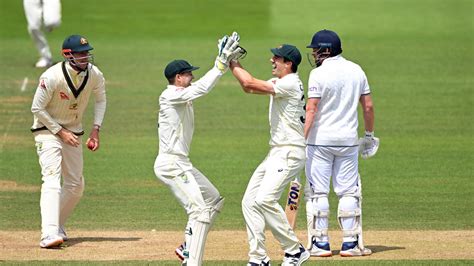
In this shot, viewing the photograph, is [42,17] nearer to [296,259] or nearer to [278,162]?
[278,162]

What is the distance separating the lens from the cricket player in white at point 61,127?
13.0 metres

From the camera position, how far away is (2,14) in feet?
113

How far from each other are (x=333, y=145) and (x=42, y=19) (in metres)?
15.1

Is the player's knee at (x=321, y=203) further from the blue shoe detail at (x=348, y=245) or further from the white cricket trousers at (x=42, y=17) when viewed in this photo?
the white cricket trousers at (x=42, y=17)

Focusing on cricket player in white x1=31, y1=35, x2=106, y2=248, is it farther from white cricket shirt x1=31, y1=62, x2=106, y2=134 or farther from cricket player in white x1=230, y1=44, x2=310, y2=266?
cricket player in white x1=230, y1=44, x2=310, y2=266

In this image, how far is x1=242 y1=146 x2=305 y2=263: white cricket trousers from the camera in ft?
38.2

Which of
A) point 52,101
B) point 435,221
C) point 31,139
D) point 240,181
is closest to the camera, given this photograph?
point 52,101

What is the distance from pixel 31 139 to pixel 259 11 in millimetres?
15062

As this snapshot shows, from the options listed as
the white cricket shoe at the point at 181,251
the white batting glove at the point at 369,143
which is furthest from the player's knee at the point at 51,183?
the white batting glove at the point at 369,143

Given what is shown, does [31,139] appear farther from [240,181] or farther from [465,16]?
[465,16]

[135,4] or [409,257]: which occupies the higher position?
[135,4]

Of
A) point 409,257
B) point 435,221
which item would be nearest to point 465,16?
point 435,221

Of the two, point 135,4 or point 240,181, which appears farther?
point 135,4

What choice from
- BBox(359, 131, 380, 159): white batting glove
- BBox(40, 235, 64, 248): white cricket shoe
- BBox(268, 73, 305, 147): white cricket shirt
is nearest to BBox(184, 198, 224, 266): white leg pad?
BBox(268, 73, 305, 147): white cricket shirt
